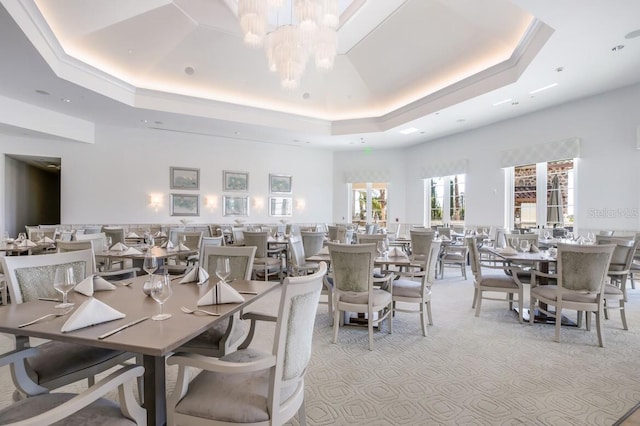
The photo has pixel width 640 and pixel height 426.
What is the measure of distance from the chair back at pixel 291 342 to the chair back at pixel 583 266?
3.02 meters

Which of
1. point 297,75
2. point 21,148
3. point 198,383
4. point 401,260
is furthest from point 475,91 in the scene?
point 21,148

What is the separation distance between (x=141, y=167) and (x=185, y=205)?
66.1 inches

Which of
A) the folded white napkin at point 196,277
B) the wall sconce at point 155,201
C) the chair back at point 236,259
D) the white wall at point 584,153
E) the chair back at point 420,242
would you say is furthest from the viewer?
the wall sconce at point 155,201

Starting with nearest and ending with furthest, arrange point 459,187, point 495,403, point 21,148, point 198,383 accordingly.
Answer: point 198,383 < point 495,403 < point 21,148 < point 459,187

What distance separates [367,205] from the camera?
12742 millimetres

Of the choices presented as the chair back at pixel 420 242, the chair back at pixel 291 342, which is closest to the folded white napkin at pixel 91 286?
the chair back at pixel 291 342

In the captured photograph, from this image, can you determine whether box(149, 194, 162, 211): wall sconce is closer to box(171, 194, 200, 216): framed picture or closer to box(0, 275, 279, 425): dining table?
box(171, 194, 200, 216): framed picture

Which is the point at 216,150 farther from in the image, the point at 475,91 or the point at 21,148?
the point at 475,91

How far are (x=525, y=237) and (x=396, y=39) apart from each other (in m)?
5.07

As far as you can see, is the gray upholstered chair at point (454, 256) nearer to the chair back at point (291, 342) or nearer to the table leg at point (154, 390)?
the chair back at point (291, 342)

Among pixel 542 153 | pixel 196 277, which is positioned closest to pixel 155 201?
pixel 196 277

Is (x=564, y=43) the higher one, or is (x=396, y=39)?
(x=396, y=39)

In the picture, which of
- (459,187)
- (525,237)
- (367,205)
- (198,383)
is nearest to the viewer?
(198,383)

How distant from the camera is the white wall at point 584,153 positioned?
255 inches
